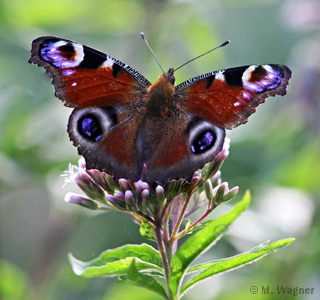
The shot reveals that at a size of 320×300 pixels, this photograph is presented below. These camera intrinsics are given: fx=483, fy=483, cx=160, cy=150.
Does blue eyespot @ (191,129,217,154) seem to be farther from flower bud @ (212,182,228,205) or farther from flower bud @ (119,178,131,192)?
flower bud @ (119,178,131,192)

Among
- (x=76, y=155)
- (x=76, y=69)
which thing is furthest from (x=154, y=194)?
(x=76, y=155)

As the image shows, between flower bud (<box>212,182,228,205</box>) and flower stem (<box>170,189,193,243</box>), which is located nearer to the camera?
flower stem (<box>170,189,193,243</box>)

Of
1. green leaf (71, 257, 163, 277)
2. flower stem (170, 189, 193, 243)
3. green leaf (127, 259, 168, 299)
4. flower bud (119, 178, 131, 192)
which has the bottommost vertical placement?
green leaf (127, 259, 168, 299)

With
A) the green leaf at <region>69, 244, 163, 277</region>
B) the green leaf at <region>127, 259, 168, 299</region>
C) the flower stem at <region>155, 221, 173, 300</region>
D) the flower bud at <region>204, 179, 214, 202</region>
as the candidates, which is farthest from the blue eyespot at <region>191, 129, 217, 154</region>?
the green leaf at <region>127, 259, 168, 299</region>

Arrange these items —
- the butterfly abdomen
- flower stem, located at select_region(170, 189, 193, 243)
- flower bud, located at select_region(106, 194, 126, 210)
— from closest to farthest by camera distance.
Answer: flower stem, located at select_region(170, 189, 193, 243)
flower bud, located at select_region(106, 194, 126, 210)
the butterfly abdomen

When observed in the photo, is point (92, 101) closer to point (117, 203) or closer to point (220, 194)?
point (117, 203)

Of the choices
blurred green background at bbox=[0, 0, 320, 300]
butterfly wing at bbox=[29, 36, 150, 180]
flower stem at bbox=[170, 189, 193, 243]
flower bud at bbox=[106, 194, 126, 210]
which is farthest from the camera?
blurred green background at bbox=[0, 0, 320, 300]

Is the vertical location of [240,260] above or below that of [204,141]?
below
